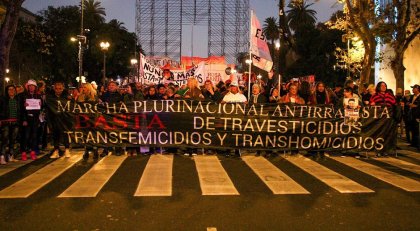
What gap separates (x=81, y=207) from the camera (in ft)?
21.5

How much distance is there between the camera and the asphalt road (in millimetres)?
5805

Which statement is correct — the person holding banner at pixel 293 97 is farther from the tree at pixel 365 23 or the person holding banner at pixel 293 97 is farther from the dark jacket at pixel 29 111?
the tree at pixel 365 23

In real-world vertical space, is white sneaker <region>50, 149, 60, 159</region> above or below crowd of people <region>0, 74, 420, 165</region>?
below

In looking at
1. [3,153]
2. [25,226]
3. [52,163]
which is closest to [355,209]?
[25,226]

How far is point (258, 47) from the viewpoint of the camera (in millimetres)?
13141

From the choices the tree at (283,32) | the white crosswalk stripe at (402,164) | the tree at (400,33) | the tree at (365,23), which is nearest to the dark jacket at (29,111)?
the tree at (283,32)

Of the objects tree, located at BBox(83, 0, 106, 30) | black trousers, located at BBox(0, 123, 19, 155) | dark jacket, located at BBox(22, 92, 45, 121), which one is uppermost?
tree, located at BBox(83, 0, 106, 30)

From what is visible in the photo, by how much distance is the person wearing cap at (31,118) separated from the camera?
35.4ft

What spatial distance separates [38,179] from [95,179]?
1005 millimetres

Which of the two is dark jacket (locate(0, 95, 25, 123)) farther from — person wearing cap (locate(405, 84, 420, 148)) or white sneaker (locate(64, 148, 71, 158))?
person wearing cap (locate(405, 84, 420, 148))

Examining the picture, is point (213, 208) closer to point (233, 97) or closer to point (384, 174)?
point (384, 174)

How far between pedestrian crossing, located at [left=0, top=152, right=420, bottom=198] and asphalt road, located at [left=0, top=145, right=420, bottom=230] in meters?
0.12

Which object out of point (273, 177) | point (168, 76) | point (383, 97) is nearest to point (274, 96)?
point (383, 97)

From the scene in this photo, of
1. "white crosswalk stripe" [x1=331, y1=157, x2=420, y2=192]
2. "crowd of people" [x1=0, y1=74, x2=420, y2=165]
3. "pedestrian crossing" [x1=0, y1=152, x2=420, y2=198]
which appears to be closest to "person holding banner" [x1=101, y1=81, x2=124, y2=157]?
"crowd of people" [x1=0, y1=74, x2=420, y2=165]
